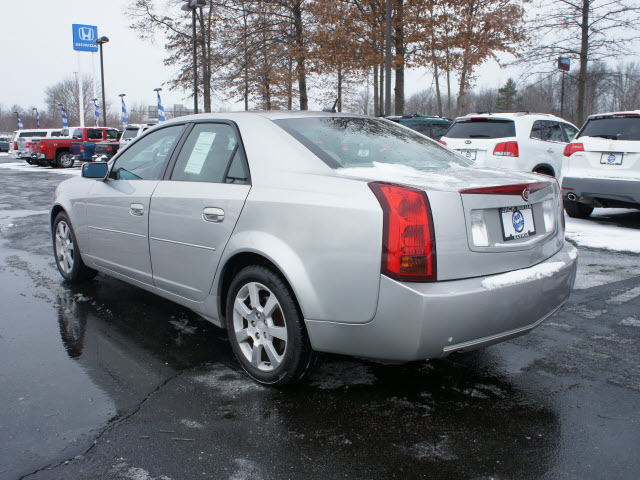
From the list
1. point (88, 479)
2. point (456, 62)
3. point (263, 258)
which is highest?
point (456, 62)

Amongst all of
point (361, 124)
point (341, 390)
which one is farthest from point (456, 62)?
point (341, 390)

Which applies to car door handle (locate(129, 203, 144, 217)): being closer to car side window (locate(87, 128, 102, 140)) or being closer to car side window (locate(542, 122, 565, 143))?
car side window (locate(542, 122, 565, 143))

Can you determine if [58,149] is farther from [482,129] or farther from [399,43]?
[482,129]

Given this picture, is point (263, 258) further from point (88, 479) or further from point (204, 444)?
point (88, 479)

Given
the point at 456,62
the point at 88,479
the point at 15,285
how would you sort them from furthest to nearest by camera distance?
the point at 456,62, the point at 15,285, the point at 88,479

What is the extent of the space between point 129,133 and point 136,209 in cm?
2402

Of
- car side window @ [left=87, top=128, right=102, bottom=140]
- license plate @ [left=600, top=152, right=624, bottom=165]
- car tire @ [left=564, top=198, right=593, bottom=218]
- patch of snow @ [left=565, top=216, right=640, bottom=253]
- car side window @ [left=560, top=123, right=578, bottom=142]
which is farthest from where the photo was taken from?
car side window @ [left=87, top=128, right=102, bottom=140]

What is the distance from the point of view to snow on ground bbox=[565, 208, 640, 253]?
7.12 metres

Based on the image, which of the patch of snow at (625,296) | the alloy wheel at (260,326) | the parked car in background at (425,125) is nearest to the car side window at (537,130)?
the parked car in background at (425,125)

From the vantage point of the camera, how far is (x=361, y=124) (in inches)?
152

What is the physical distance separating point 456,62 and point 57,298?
17.2 metres

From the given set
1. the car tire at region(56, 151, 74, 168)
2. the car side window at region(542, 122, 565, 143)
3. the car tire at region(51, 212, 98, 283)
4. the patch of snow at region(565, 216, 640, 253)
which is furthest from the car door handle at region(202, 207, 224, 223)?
the car tire at region(56, 151, 74, 168)

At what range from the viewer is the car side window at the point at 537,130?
33.4 ft

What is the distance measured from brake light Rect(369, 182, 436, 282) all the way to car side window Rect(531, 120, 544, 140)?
8377 mm
